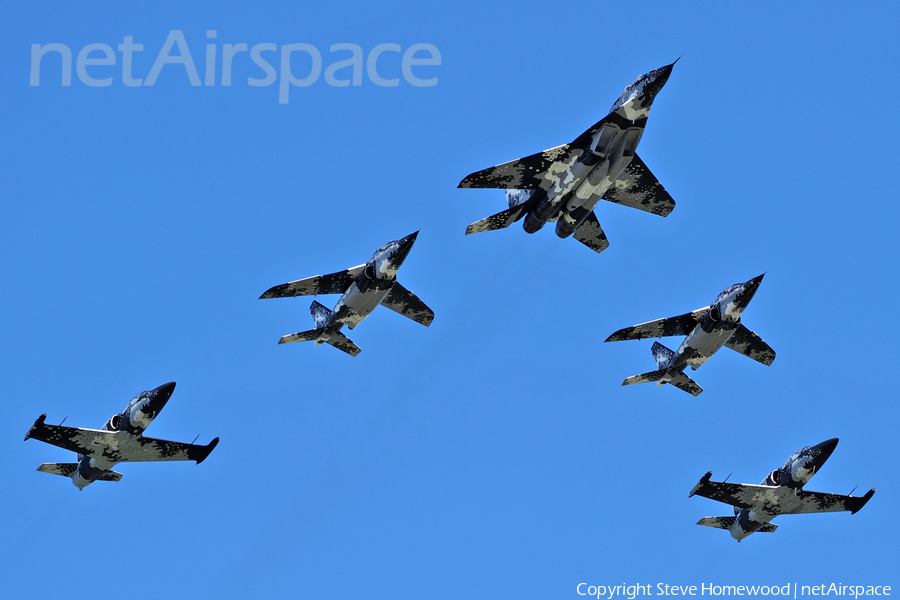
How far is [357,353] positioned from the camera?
67.8 m

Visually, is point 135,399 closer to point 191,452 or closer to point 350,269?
point 191,452

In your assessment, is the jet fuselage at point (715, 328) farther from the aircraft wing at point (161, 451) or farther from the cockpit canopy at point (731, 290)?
the aircraft wing at point (161, 451)

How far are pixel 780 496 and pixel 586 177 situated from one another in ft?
60.6

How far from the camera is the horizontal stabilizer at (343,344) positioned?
218ft

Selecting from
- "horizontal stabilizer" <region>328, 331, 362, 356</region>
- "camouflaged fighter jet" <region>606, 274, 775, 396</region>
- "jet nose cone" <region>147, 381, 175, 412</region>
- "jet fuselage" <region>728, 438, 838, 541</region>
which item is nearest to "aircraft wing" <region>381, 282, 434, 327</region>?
"horizontal stabilizer" <region>328, 331, 362, 356</region>

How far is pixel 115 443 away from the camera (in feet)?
196

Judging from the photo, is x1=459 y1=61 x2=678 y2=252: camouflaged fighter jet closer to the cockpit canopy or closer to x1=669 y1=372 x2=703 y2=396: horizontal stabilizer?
the cockpit canopy

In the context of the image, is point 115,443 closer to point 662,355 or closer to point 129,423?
point 129,423

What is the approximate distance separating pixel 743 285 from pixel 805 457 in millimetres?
8389

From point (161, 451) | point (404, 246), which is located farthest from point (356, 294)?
point (161, 451)

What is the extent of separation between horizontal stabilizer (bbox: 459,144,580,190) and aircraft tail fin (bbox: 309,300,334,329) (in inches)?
415

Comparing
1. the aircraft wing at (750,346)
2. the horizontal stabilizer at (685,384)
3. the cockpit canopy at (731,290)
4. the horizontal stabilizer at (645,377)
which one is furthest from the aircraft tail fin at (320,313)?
the aircraft wing at (750,346)

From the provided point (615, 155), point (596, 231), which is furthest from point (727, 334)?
point (615, 155)

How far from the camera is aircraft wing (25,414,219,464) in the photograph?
58.8 m
